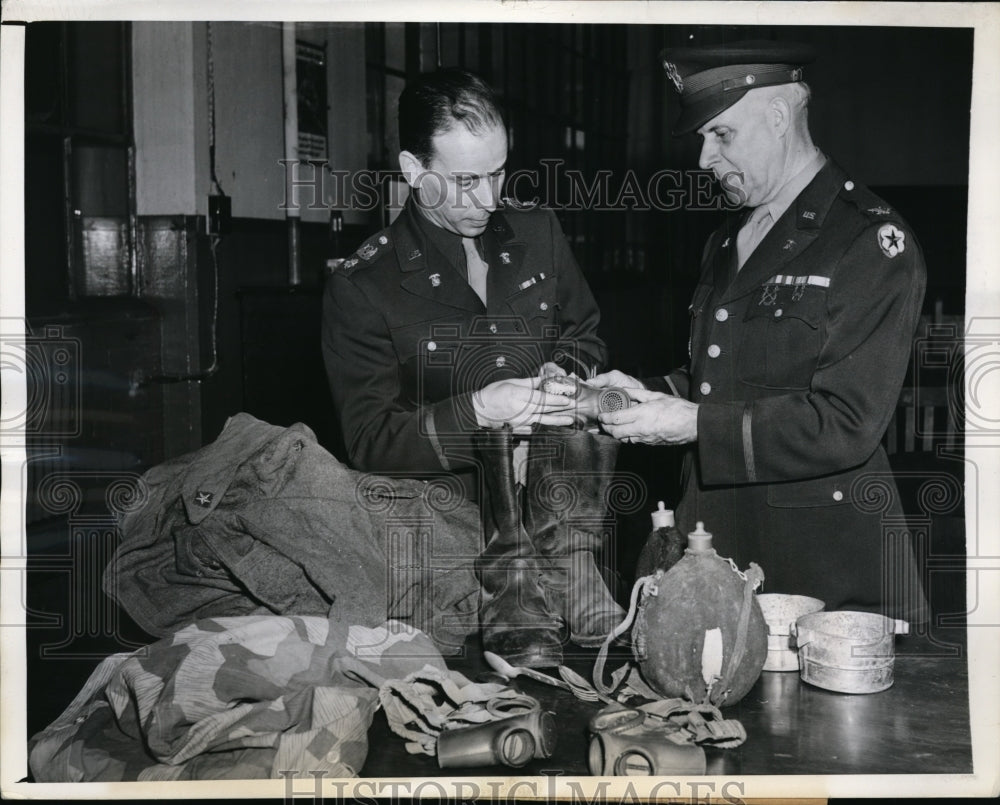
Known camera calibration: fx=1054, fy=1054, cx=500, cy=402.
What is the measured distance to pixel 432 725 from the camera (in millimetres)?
1837

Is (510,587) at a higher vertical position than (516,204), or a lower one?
lower

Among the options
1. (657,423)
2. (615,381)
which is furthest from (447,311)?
(657,423)

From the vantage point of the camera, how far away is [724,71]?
2.33m

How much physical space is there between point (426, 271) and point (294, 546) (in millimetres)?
736

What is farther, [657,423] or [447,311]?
[447,311]

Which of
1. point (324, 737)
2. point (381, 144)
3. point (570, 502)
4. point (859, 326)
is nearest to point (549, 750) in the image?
point (324, 737)

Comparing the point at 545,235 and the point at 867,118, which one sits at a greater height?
the point at 867,118

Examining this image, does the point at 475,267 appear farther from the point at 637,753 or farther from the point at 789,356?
the point at 637,753

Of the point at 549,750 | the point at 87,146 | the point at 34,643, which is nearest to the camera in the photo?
the point at 549,750

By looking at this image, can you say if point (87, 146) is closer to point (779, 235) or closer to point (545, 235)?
point (545, 235)

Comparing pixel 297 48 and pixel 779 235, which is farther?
pixel 297 48

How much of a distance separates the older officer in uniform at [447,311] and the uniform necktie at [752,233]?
0.45 metres

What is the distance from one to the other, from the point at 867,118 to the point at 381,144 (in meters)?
1.30

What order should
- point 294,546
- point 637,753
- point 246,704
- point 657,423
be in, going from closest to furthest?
1. point 637,753
2. point 246,704
3. point 294,546
4. point 657,423
